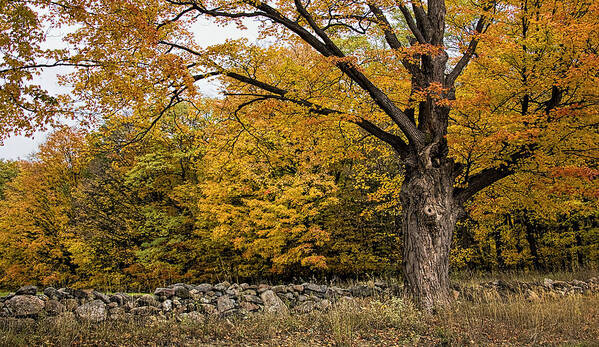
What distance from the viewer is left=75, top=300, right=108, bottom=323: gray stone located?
6742mm

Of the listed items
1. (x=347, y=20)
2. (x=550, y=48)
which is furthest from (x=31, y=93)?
(x=550, y=48)

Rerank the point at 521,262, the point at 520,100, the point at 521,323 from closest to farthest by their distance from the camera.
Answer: the point at 521,323
the point at 520,100
the point at 521,262

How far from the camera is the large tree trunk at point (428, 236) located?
7.41 meters

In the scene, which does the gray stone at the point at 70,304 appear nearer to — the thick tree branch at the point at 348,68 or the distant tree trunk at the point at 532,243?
the thick tree branch at the point at 348,68

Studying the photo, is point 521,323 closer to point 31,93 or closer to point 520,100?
point 520,100

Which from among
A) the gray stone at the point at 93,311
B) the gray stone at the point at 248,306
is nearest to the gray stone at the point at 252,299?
the gray stone at the point at 248,306

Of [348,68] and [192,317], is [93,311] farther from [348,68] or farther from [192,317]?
[348,68]

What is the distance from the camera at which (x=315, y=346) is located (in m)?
5.23

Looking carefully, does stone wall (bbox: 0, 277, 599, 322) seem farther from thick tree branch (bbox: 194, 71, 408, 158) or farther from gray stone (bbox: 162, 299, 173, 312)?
thick tree branch (bbox: 194, 71, 408, 158)

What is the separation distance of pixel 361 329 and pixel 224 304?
3420 millimetres

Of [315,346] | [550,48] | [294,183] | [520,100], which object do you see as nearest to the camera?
[315,346]

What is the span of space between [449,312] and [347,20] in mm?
7107

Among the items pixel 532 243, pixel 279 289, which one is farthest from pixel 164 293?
pixel 532 243

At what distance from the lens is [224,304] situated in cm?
822
